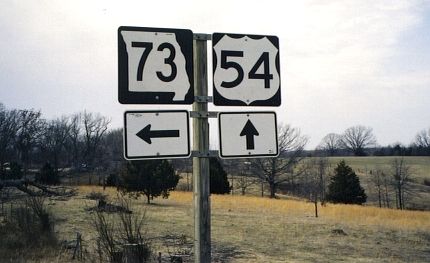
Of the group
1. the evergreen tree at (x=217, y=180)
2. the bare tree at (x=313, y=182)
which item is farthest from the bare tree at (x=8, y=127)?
the bare tree at (x=313, y=182)

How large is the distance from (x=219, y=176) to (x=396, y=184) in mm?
28800

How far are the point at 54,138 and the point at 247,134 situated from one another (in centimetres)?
8453

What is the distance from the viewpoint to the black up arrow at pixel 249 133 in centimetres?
334

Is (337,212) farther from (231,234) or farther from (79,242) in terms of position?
(79,242)

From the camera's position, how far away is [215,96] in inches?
131

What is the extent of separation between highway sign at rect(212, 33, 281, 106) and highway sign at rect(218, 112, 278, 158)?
4.0 inches

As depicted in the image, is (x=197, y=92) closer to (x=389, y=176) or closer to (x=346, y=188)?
(x=346, y=188)

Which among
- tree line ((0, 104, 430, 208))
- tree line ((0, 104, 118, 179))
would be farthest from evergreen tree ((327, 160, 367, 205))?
tree line ((0, 104, 118, 179))

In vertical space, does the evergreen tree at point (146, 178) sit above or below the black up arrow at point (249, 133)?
below

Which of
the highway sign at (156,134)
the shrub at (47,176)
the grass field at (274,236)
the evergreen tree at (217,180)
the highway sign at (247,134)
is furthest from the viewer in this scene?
the shrub at (47,176)

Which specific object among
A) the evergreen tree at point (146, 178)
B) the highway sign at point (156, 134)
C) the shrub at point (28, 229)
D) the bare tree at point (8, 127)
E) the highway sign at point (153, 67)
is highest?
the bare tree at point (8, 127)

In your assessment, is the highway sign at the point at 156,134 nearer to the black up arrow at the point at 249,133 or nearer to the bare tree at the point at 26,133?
the black up arrow at the point at 249,133

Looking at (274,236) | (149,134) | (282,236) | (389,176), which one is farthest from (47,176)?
(389,176)

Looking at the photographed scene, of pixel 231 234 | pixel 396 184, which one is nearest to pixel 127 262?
pixel 231 234
